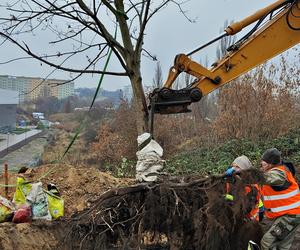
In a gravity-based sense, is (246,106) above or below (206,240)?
above

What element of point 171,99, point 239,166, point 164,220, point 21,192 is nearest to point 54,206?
point 21,192

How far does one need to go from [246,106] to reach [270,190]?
383 inches

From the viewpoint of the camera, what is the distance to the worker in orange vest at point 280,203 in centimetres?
498

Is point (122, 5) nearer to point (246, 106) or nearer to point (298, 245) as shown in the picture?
point (298, 245)

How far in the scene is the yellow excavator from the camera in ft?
18.7

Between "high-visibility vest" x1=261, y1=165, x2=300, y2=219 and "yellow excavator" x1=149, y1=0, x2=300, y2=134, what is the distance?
146cm

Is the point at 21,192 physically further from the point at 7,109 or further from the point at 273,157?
the point at 7,109

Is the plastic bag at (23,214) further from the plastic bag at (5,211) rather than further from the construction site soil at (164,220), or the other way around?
the construction site soil at (164,220)

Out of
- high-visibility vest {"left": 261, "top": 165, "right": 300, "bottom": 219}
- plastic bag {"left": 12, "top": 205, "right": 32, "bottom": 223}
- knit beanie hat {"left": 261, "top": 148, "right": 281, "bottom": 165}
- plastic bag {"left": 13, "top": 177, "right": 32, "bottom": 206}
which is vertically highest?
knit beanie hat {"left": 261, "top": 148, "right": 281, "bottom": 165}

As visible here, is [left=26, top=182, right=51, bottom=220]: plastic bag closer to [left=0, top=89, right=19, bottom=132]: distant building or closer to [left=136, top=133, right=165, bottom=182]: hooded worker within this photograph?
[left=136, top=133, right=165, bottom=182]: hooded worker

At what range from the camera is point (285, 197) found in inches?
198

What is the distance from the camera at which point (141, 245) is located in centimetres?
473

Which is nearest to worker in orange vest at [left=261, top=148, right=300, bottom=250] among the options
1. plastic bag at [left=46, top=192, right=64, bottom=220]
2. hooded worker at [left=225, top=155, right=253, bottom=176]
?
hooded worker at [left=225, top=155, right=253, bottom=176]

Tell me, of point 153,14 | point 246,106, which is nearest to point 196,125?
point 246,106
